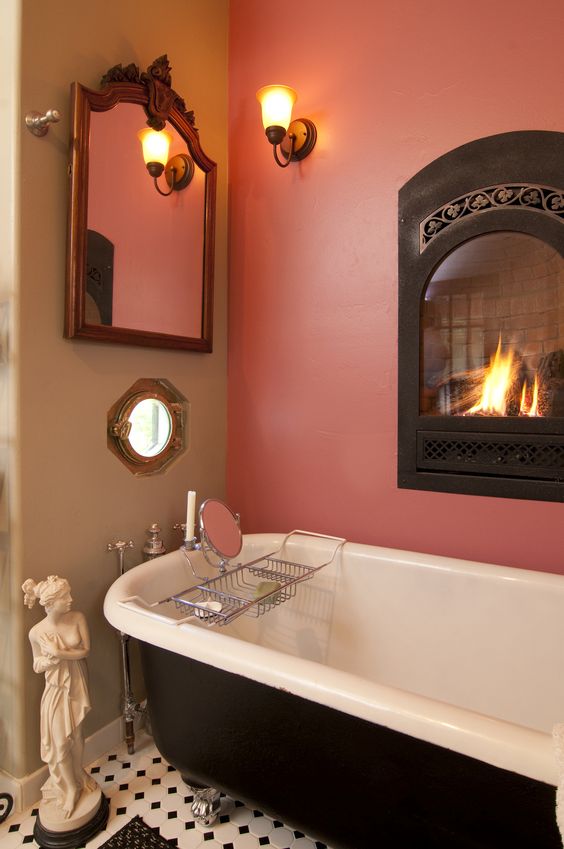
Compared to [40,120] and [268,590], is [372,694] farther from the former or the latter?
[40,120]

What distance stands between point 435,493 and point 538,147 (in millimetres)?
1120

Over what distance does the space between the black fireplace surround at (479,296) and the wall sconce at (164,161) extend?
0.80 m

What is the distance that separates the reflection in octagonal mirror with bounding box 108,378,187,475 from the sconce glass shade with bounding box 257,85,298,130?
1.02m

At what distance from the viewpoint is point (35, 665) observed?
1271 mm

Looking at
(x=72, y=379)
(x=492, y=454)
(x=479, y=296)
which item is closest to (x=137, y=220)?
(x=72, y=379)

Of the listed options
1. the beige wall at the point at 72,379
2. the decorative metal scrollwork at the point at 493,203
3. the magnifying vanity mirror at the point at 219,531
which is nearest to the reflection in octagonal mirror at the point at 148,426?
the beige wall at the point at 72,379

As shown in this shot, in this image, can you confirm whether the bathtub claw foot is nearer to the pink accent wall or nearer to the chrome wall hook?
the pink accent wall

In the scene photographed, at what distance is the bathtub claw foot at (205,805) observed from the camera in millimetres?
1316

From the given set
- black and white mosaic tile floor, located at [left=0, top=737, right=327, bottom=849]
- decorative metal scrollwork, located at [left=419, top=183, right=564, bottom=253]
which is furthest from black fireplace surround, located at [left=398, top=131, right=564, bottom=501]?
black and white mosaic tile floor, located at [left=0, top=737, right=327, bottom=849]

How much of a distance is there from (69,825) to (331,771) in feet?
2.48

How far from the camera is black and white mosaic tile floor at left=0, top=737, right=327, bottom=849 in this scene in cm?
127

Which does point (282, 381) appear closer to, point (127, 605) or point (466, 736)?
point (127, 605)

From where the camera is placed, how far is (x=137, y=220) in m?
1.71

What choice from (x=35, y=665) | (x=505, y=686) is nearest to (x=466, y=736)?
(x=505, y=686)
